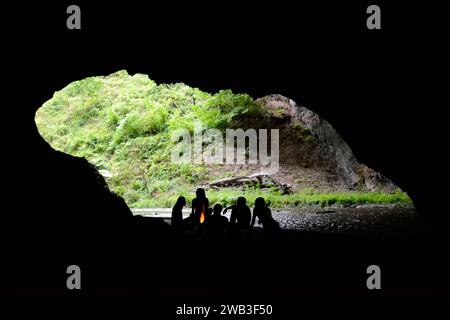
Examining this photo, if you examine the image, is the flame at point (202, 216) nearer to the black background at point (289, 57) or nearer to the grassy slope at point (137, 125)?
the black background at point (289, 57)

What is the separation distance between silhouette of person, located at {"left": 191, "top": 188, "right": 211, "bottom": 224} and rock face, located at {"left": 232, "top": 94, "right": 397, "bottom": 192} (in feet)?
30.6

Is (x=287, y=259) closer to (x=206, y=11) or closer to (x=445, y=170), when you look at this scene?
(x=445, y=170)

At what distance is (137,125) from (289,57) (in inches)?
631

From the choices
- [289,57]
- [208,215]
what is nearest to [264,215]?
[208,215]

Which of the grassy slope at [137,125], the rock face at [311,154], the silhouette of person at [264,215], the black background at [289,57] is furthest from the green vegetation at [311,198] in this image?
the silhouette of person at [264,215]

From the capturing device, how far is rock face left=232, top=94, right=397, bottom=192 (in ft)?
48.5

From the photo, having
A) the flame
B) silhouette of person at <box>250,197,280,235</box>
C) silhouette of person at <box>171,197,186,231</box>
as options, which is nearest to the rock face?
silhouette of person at <box>250,197,280,235</box>

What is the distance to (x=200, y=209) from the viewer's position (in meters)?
6.25

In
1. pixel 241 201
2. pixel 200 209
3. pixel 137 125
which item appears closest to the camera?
pixel 241 201

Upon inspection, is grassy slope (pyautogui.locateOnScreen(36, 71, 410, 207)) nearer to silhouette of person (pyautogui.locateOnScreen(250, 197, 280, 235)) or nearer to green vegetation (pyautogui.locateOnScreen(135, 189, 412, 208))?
green vegetation (pyautogui.locateOnScreen(135, 189, 412, 208))

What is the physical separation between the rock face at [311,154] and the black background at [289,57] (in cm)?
813

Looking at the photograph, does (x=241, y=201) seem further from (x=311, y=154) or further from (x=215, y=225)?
(x=311, y=154)

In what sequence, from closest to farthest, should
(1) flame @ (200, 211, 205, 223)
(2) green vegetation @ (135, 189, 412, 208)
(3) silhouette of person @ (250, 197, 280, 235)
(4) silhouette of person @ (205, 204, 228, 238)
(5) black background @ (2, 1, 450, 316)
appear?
(5) black background @ (2, 1, 450, 316)
(4) silhouette of person @ (205, 204, 228, 238)
(3) silhouette of person @ (250, 197, 280, 235)
(1) flame @ (200, 211, 205, 223)
(2) green vegetation @ (135, 189, 412, 208)

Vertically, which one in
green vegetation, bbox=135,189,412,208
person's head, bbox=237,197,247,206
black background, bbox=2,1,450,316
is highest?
black background, bbox=2,1,450,316
